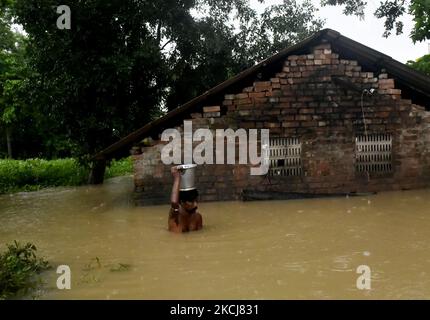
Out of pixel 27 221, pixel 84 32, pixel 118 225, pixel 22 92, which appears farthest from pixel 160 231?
pixel 22 92

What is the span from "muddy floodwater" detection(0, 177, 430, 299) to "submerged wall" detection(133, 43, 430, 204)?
52 centimetres

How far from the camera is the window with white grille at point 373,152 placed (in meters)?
10.0

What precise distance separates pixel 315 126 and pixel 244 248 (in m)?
4.69

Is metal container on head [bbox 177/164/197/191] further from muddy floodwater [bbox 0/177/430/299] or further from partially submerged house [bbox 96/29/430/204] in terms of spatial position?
partially submerged house [bbox 96/29/430/204]

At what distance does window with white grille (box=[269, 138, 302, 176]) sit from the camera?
988 centimetres

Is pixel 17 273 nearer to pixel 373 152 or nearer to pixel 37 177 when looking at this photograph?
pixel 373 152

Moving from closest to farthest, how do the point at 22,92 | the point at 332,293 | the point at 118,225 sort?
the point at 332,293, the point at 118,225, the point at 22,92

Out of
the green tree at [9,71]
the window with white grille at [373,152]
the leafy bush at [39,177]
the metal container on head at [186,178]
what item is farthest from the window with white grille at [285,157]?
the green tree at [9,71]

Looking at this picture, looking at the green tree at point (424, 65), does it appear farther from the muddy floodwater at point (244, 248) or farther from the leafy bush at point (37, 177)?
the leafy bush at point (37, 177)

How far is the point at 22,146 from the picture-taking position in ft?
100

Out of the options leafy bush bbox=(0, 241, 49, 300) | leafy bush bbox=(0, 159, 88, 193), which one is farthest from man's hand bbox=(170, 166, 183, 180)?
leafy bush bbox=(0, 159, 88, 193)

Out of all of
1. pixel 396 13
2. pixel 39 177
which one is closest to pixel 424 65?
pixel 396 13
